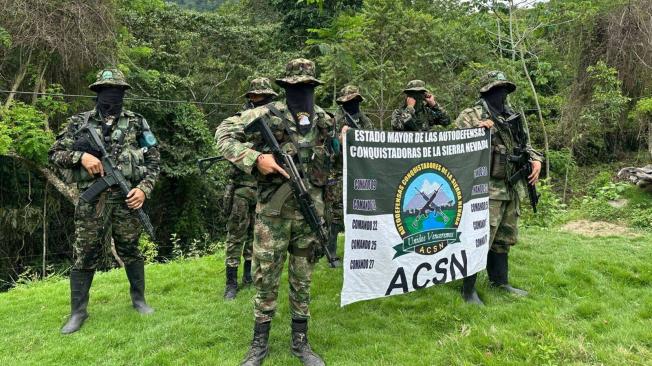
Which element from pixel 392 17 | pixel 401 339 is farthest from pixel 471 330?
pixel 392 17

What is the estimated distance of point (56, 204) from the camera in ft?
43.1

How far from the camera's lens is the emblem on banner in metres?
4.00

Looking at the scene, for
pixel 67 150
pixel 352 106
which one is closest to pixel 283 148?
pixel 67 150

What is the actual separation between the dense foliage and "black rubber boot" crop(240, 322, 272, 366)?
6.40 m

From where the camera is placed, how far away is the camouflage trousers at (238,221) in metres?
5.11

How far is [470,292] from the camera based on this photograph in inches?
182

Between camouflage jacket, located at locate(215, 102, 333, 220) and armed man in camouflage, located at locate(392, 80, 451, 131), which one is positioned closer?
camouflage jacket, located at locate(215, 102, 333, 220)

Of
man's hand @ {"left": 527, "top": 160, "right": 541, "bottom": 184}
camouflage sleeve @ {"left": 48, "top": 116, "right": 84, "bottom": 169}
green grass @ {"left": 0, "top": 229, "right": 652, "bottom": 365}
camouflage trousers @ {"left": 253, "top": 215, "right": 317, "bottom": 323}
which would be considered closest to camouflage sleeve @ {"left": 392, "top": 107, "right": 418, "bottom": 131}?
man's hand @ {"left": 527, "top": 160, "right": 541, "bottom": 184}

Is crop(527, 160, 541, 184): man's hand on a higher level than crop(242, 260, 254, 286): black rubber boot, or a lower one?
higher

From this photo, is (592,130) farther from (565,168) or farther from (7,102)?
(7,102)

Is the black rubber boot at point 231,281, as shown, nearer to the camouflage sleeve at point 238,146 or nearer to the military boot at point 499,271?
the camouflage sleeve at point 238,146

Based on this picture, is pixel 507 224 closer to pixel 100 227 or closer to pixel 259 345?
pixel 259 345

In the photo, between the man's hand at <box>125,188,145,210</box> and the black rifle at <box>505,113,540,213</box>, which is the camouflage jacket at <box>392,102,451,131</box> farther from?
the man's hand at <box>125,188,145,210</box>

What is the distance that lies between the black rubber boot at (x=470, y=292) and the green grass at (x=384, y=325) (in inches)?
4.3
